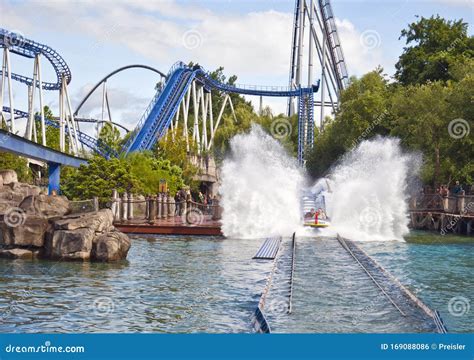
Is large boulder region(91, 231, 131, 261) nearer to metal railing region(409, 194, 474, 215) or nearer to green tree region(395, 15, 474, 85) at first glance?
metal railing region(409, 194, 474, 215)

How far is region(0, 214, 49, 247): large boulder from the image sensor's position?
22.7 meters

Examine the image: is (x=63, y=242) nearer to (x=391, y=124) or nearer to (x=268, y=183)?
(x=268, y=183)

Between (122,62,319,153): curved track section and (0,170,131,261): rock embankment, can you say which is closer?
(0,170,131,261): rock embankment

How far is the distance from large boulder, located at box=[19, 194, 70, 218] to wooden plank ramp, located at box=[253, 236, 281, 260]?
21.8ft

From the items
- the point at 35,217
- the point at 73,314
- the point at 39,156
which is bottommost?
the point at 73,314

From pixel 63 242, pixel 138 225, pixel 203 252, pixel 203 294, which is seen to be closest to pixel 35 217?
pixel 63 242

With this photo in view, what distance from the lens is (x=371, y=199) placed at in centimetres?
3484

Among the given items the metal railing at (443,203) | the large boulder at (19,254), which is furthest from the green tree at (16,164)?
the large boulder at (19,254)

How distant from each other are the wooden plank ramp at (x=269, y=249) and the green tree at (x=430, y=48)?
3046 cm

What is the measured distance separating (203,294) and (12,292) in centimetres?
430

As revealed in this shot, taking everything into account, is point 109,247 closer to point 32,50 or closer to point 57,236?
point 57,236

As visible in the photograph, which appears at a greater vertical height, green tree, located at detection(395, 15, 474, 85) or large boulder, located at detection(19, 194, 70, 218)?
green tree, located at detection(395, 15, 474, 85)

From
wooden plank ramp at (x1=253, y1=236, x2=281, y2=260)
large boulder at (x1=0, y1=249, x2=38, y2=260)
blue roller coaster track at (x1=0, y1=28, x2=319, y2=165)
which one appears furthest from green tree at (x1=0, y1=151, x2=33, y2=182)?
large boulder at (x1=0, y1=249, x2=38, y2=260)

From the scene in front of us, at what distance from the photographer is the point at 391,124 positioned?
52.4 meters
